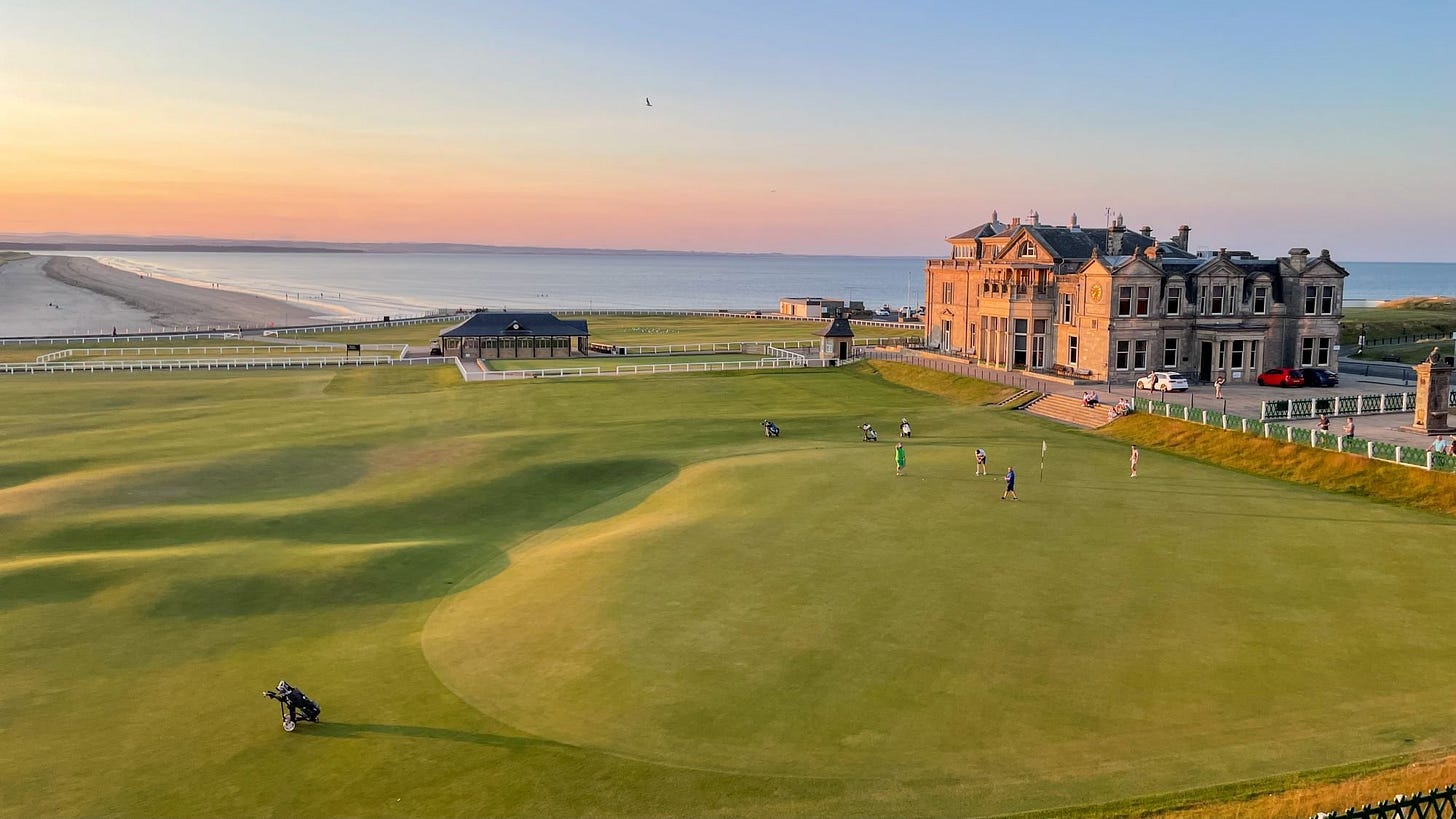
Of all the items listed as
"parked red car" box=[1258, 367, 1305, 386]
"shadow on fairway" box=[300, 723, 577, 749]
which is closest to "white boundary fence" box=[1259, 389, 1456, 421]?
"parked red car" box=[1258, 367, 1305, 386]

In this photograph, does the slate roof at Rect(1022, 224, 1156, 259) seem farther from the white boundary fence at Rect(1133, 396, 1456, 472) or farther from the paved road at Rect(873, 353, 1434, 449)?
the white boundary fence at Rect(1133, 396, 1456, 472)

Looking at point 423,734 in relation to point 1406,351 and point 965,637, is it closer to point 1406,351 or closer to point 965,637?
point 965,637

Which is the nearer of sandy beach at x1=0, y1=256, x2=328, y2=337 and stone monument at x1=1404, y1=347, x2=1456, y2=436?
stone monument at x1=1404, y1=347, x2=1456, y2=436

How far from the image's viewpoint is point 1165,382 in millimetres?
58750

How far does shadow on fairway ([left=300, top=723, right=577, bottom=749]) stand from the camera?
1970cm

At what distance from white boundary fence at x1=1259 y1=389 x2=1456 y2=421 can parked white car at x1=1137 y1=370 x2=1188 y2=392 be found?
8.24 metres

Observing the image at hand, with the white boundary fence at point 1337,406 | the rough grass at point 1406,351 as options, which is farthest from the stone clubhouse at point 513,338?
the rough grass at point 1406,351

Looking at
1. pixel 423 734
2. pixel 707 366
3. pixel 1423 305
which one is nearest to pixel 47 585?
pixel 423 734

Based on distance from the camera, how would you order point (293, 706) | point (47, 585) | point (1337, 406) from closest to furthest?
point (293, 706), point (47, 585), point (1337, 406)

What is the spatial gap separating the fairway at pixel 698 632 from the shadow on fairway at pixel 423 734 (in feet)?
0.27

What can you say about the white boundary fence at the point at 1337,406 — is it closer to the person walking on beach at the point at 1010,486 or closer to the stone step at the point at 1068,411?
the stone step at the point at 1068,411

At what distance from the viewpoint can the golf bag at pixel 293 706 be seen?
68.0 ft

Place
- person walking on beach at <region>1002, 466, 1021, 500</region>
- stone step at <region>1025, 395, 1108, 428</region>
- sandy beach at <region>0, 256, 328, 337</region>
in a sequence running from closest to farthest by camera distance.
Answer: person walking on beach at <region>1002, 466, 1021, 500</region>
stone step at <region>1025, 395, 1108, 428</region>
sandy beach at <region>0, 256, 328, 337</region>

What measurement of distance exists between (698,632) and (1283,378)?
50.6 meters
